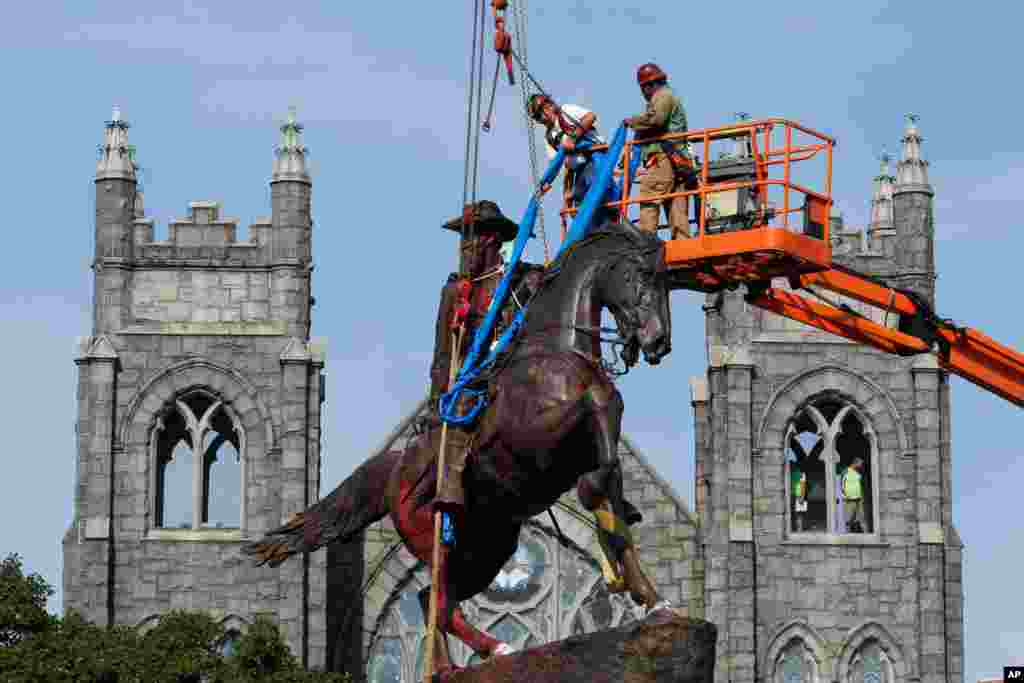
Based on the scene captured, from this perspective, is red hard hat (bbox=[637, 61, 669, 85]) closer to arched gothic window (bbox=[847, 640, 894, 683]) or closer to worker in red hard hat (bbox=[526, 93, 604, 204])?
worker in red hard hat (bbox=[526, 93, 604, 204])

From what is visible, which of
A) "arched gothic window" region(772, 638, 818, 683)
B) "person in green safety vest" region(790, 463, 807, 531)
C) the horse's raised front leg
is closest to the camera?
the horse's raised front leg

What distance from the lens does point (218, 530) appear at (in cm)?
5094

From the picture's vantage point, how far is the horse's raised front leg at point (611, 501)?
65.6 feet

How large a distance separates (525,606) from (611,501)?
103 ft

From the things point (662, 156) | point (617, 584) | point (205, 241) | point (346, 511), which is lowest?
point (617, 584)

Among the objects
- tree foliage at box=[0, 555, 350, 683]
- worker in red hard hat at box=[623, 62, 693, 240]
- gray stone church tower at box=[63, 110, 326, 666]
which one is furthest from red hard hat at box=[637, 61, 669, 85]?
gray stone church tower at box=[63, 110, 326, 666]

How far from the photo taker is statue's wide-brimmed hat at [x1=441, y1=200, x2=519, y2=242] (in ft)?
72.2

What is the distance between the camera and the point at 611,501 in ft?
66.0

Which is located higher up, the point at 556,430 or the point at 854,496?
the point at 854,496

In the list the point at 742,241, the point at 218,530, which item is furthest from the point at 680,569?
the point at 742,241

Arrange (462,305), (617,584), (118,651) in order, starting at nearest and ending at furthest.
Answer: (617,584) → (462,305) → (118,651)

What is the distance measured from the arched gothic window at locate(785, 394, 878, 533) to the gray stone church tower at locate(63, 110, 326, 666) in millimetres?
8015

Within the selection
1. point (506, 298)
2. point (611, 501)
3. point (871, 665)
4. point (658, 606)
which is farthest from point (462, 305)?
point (871, 665)

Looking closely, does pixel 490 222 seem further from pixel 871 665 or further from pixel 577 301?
pixel 871 665
